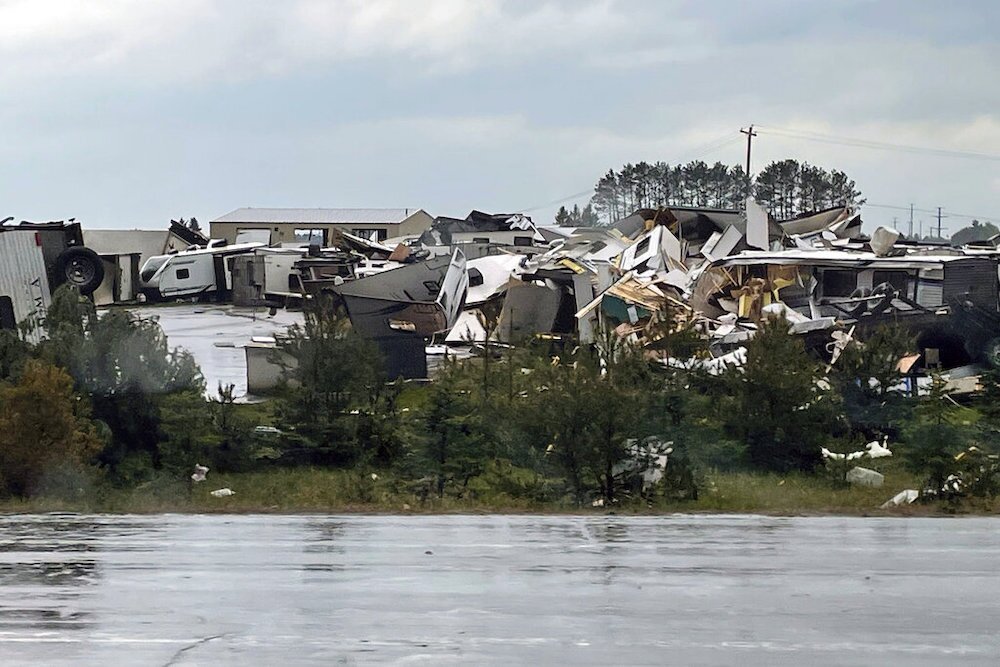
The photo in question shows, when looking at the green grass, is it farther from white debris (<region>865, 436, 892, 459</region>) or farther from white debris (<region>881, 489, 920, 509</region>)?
white debris (<region>865, 436, 892, 459</region>)

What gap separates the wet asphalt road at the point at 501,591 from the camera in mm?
6094

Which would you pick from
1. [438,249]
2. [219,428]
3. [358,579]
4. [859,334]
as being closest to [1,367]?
[219,428]

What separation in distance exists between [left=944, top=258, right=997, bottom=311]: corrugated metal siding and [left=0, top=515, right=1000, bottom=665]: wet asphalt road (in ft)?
54.7

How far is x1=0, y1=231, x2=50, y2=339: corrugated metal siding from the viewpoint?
25.4 metres

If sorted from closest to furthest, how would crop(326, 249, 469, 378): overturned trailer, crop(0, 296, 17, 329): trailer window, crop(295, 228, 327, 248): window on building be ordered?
crop(0, 296, 17, 329): trailer window, crop(326, 249, 469, 378): overturned trailer, crop(295, 228, 327, 248): window on building

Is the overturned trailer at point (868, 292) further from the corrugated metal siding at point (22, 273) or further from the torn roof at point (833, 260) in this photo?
the corrugated metal siding at point (22, 273)

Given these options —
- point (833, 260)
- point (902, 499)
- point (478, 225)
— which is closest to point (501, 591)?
point (902, 499)

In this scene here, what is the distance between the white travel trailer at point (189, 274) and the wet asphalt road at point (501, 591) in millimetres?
32083

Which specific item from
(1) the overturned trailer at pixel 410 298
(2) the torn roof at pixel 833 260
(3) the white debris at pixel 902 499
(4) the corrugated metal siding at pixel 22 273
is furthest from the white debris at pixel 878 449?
(4) the corrugated metal siding at pixel 22 273

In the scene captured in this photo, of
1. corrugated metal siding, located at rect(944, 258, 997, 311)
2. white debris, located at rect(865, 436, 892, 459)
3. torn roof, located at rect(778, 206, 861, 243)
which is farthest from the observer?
torn roof, located at rect(778, 206, 861, 243)

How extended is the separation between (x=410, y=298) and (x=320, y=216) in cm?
4711

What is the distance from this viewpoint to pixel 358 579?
7.75 m

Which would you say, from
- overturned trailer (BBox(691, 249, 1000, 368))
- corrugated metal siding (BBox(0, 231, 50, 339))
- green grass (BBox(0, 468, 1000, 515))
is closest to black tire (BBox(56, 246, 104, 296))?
corrugated metal siding (BBox(0, 231, 50, 339))

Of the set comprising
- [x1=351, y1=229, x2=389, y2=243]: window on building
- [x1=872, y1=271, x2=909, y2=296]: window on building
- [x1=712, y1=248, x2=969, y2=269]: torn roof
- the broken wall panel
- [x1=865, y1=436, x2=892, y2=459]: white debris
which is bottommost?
[x1=865, y1=436, x2=892, y2=459]: white debris
